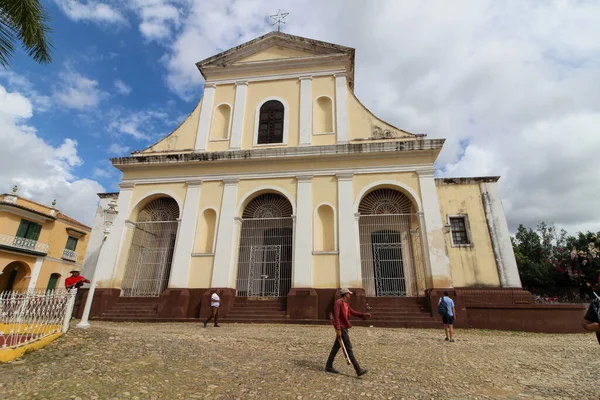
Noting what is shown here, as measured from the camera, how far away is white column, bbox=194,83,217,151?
12.2m

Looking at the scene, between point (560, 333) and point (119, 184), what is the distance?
1459 centimetres

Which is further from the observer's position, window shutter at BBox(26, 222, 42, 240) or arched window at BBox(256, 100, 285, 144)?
window shutter at BBox(26, 222, 42, 240)

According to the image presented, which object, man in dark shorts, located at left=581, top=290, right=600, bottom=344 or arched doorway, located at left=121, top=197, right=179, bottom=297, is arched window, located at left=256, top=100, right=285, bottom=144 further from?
man in dark shorts, located at left=581, top=290, right=600, bottom=344

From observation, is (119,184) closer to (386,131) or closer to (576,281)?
(386,131)

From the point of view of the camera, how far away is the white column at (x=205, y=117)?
40.2ft

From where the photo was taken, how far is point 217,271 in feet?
33.2

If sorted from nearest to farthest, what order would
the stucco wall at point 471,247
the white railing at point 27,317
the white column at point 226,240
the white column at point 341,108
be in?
the white railing at point 27,317, the white column at point 226,240, the stucco wall at point 471,247, the white column at point 341,108

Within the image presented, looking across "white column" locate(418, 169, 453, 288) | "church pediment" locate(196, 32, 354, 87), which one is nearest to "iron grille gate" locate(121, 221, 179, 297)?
"church pediment" locate(196, 32, 354, 87)

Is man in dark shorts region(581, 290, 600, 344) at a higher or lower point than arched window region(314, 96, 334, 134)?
lower

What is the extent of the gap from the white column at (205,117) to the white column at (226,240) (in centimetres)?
213

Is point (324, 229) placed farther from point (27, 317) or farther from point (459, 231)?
point (27, 317)

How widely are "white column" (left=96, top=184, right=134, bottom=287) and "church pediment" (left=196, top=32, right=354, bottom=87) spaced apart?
6.01 meters

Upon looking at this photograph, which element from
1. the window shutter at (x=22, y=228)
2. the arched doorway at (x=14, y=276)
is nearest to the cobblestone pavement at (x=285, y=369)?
the window shutter at (x=22, y=228)

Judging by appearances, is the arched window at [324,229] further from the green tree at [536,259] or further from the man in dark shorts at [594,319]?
the green tree at [536,259]
